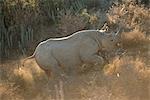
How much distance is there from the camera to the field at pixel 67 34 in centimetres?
791

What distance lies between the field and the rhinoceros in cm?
21

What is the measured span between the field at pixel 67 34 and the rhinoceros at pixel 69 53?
21 cm

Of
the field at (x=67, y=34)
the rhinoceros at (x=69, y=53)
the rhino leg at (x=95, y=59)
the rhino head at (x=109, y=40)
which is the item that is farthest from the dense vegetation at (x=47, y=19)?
the rhino leg at (x=95, y=59)

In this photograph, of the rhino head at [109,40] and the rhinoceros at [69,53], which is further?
the rhino head at [109,40]

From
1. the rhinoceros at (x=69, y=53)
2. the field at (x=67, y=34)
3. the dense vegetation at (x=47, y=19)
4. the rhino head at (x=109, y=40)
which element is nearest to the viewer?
the field at (x=67, y=34)

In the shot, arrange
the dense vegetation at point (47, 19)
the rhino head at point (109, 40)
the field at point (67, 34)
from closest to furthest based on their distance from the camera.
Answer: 1. the field at point (67, 34)
2. the rhino head at point (109, 40)
3. the dense vegetation at point (47, 19)

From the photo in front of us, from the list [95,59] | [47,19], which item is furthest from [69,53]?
[47,19]

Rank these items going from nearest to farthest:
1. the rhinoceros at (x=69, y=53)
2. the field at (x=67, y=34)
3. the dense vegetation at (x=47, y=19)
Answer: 1. the field at (x=67, y=34)
2. the rhinoceros at (x=69, y=53)
3. the dense vegetation at (x=47, y=19)

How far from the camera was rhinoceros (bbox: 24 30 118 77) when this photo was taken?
9.09 metres

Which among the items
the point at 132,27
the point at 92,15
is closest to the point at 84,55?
the point at 132,27

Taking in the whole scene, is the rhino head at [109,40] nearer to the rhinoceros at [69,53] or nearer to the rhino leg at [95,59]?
the rhinoceros at [69,53]

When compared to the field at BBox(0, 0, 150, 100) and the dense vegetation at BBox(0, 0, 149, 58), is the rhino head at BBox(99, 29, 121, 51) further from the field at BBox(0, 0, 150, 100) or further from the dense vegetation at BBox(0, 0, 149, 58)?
the dense vegetation at BBox(0, 0, 149, 58)

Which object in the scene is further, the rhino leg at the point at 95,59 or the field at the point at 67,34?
the rhino leg at the point at 95,59

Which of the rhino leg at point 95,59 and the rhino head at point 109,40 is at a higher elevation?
the rhino head at point 109,40
